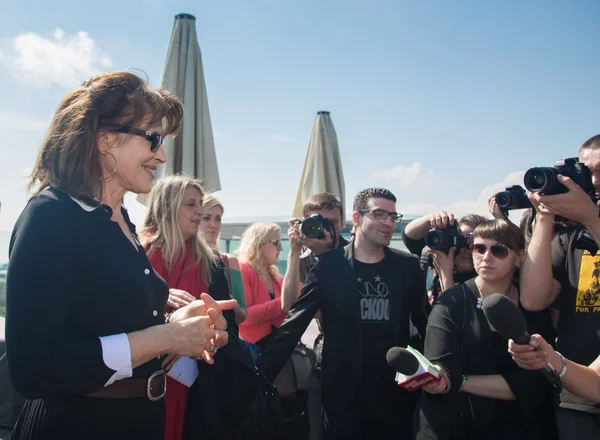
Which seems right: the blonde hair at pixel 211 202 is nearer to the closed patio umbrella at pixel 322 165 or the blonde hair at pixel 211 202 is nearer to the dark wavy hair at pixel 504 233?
the dark wavy hair at pixel 504 233

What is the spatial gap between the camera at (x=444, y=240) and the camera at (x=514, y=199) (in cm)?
51

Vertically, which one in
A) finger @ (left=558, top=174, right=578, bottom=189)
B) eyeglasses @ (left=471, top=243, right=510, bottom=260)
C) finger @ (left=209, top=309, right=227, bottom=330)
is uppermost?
finger @ (left=558, top=174, right=578, bottom=189)

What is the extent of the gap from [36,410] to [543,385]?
7.60 feet

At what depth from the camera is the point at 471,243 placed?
110 inches

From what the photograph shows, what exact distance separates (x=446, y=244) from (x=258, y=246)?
1.78 meters

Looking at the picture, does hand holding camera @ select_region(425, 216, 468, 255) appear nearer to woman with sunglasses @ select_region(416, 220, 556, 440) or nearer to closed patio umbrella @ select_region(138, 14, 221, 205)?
woman with sunglasses @ select_region(416, 220, 556, 440)

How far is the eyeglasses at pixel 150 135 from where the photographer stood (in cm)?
162

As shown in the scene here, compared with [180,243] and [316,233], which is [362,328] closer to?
[316,233]

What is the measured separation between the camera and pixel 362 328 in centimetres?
288

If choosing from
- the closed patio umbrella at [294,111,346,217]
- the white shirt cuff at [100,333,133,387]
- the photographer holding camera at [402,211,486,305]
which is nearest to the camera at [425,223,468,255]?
the photographer holding camera at [402,211,486,305]

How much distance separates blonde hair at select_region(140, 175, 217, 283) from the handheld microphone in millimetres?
1243

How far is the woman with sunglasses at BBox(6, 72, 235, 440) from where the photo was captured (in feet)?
4.13

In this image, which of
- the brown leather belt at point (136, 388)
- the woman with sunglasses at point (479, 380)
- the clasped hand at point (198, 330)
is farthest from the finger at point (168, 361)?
the woman with sunglasses at point (479, 380)

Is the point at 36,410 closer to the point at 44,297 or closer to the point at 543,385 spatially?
the point at 44,297
